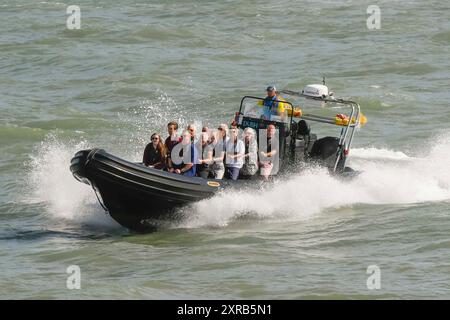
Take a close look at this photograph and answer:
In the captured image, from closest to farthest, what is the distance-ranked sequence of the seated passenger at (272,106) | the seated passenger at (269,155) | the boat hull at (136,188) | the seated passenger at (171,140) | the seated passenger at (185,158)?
the boat hull at (136,188) < the seated passenger at (185,158) < the seated passenger at (171,140) < the seated passenger at (269,155) < the seated passenger at (272,106)

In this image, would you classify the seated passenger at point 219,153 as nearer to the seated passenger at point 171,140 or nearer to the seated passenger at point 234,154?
the seated passenger at point 234,154

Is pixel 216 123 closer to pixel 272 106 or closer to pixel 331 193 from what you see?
pixel 331 193

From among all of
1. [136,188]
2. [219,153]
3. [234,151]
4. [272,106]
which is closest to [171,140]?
[219,153]

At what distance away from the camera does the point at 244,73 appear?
26750mm

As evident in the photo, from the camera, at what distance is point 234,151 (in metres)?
14.2

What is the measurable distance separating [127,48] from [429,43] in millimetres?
8771

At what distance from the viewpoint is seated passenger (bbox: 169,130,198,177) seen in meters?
13.9

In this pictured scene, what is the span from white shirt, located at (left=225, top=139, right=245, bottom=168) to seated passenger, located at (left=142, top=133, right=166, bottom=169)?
2.90 ft

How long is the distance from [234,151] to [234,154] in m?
0.07

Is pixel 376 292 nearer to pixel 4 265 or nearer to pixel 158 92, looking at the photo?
pixel 4 265

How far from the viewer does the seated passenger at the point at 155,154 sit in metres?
14.0

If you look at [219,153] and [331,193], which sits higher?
[219,153]

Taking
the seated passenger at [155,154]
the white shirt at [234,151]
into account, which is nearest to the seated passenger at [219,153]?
the white shirt at [234,151]

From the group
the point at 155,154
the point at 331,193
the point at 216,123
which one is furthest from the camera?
the point at 216,123
